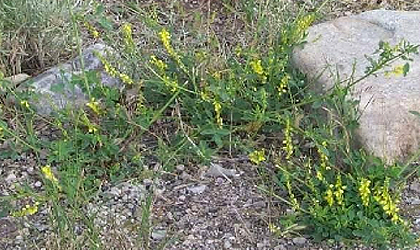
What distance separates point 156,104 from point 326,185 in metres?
0.76

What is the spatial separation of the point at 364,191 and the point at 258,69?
1.94 feet

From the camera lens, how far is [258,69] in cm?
285

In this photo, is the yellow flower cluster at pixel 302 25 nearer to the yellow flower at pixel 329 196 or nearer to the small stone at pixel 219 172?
the small stone at pixel 219 172

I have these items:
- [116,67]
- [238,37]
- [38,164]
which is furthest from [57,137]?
[238,37]

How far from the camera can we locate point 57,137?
2.99 m

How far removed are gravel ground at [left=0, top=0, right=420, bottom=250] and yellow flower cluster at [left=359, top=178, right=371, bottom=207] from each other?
0.55 feet

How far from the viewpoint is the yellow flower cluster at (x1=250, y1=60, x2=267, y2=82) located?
2.85m

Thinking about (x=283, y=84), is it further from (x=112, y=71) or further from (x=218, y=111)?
(x=112, y=71)

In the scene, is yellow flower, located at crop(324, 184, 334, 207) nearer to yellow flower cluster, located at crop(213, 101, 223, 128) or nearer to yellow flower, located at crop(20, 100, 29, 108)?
yellow flower cluster, located at crop(213, 101, 223, 128)

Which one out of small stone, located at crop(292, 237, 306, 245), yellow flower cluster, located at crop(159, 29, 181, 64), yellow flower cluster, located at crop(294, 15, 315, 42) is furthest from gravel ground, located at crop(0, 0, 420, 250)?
yellow flower cluster, located at crop(294, 15, 315, 42)

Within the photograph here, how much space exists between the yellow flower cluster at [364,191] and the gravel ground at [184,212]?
0.17 m

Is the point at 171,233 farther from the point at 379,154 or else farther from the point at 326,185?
the point at 379,154

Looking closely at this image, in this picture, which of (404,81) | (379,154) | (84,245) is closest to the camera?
(84,245)

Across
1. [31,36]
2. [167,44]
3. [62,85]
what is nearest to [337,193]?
[167,44]
